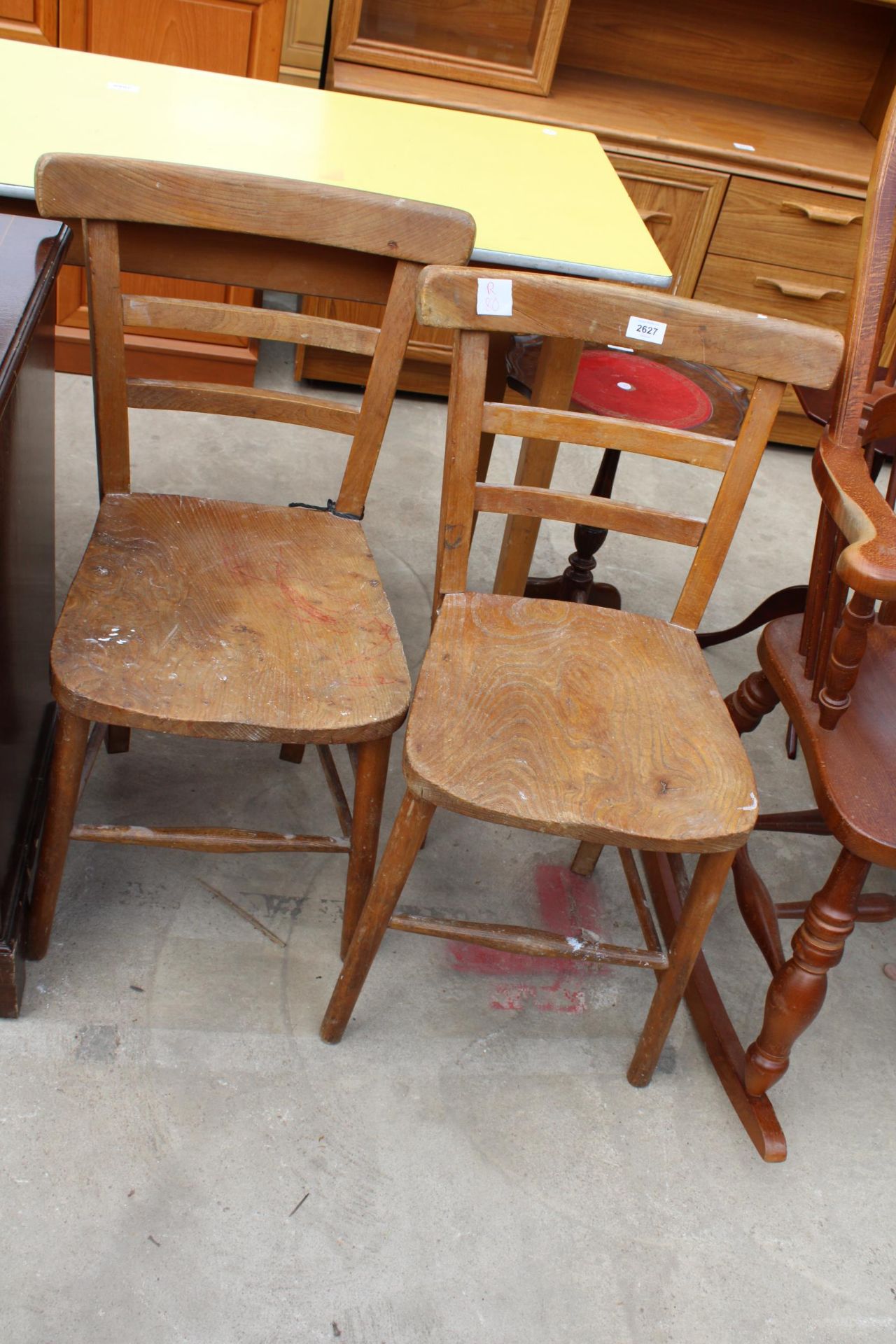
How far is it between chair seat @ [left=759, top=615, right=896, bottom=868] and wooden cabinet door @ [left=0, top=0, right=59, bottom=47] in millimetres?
2103

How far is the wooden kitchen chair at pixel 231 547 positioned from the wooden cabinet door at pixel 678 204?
5.68 feet

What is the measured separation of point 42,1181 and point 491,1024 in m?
0.57

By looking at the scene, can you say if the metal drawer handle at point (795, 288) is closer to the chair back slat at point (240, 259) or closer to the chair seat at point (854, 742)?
the chair seat at point (854, 742)

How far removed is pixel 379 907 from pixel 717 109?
9.18ft

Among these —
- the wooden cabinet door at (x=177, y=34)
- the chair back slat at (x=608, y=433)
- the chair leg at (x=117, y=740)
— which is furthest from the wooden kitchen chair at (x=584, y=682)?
the wooden cabinet door at (x=177, y=34)

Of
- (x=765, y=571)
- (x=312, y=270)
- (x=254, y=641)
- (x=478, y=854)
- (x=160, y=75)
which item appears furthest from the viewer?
(x=765, y=571)

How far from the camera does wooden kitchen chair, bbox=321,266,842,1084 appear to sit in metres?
1.16

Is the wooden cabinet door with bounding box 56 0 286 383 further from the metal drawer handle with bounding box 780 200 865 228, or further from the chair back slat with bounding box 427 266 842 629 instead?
the metal drawer handle with bounding box 780 200 865 228

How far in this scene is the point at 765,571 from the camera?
2.71 m

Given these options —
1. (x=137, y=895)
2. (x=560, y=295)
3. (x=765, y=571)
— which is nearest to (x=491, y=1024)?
(x=137, y=895)

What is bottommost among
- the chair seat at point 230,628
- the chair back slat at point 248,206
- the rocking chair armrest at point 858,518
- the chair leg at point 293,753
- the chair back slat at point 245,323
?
the chair leg at point 293,753

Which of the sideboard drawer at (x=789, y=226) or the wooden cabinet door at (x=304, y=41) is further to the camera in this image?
the sideboard drawer at (x=789, y=226)

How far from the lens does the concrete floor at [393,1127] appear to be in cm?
117

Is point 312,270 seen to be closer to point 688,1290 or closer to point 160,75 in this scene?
point 160,75
